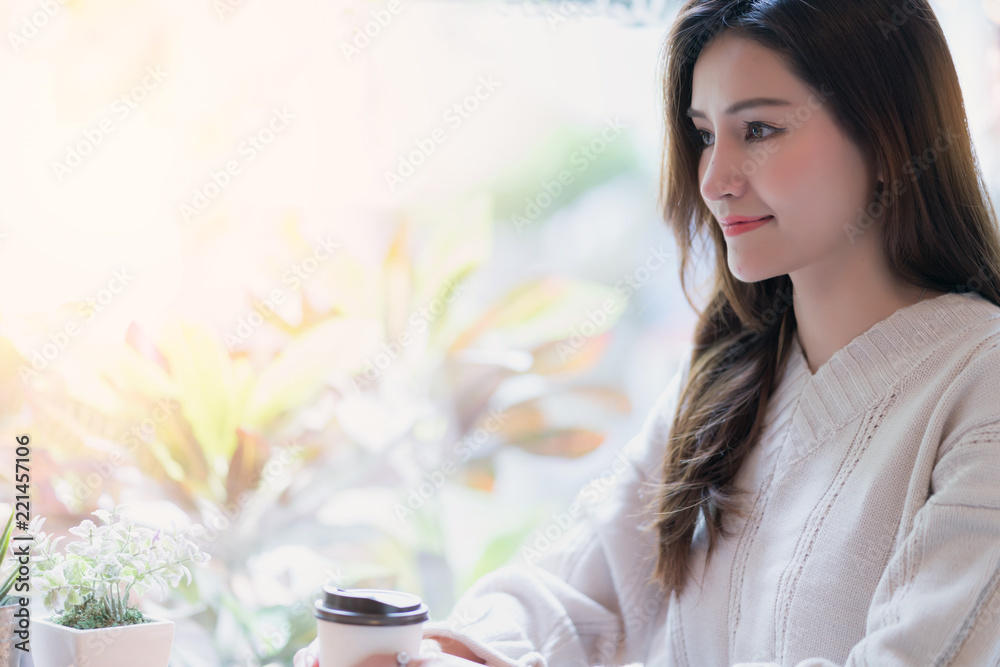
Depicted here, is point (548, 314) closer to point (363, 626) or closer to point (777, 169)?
point (777, 169)

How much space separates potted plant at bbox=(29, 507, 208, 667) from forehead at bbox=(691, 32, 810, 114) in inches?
32.4

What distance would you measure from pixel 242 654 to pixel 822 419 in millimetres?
992

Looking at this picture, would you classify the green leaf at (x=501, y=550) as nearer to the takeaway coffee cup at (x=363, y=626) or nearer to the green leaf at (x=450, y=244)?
the green leaf at (x=450, y=244)

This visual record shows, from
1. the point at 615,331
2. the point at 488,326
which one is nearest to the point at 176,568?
the point at 488,326

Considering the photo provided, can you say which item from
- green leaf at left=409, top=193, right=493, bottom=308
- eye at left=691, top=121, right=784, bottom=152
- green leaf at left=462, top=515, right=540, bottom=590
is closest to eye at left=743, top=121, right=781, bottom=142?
eye at left=691, top=121, right=784, bottom=152

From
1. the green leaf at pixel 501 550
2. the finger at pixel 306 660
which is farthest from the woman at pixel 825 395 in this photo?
the green leaf at pixel 501 550

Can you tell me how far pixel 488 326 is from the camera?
4.97ft

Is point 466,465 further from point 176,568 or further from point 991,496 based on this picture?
point 991,496

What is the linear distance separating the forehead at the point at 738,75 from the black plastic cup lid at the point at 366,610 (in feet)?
2.14

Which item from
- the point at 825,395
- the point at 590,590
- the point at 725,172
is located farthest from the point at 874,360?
the point at 590,590

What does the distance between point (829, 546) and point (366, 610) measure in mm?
510

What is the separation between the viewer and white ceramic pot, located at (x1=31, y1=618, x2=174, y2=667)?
2.81 ft

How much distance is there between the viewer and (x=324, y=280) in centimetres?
140

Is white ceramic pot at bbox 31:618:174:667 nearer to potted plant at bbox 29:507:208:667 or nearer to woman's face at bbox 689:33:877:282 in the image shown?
potted plant at bbox 29:507:208:667
